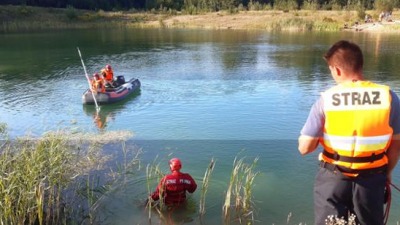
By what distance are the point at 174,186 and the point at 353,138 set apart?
10.3 feet

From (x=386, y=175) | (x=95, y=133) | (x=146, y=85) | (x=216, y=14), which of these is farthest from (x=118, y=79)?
(x=216, y=14)

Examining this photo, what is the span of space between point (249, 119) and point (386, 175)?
26.2 ft

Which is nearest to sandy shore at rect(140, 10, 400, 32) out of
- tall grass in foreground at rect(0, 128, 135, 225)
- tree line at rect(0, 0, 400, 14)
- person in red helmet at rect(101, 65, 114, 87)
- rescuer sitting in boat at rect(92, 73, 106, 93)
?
tree line at rect(0, 0, 400, 14)

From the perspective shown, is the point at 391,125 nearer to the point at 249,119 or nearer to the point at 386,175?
the point at 386,175

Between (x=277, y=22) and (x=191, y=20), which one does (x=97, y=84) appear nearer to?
(x=277, y=22)

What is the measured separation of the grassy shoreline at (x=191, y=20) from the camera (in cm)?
4028

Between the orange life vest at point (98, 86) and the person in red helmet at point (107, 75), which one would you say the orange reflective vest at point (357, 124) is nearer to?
the orange life vest at point (98, 86)

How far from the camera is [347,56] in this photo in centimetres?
280

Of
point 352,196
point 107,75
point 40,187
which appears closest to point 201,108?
point 107,75

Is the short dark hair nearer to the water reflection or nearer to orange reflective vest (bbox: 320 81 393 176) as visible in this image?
orange reflective vest (bbox: 320 81 393 176)

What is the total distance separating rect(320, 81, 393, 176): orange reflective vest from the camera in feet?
9.19

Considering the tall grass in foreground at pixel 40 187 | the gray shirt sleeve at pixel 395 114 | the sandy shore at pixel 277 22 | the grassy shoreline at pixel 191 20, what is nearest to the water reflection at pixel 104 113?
the tall grass in foreground at pixel 40 187

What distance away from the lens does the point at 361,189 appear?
291 cm

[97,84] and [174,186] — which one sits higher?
[97,84]
